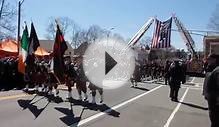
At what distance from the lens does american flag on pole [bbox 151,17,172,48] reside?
4578cm

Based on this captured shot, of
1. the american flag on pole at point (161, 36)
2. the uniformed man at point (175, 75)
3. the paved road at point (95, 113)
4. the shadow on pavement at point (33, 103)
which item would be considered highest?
the american flag on pole at point (161, 36)

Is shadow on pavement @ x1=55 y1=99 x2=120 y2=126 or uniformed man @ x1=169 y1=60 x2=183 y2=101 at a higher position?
uniformed man @ x1=169 y1=60 x2=183 y2=101

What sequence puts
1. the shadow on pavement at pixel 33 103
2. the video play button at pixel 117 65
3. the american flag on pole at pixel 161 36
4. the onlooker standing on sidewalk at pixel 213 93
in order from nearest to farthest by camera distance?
1. the onlooker standing on sidewalk at pixel 213 93
2. the shadow on pavement at pixel 33 103
3. the video play button at pixel 117 65
4. the american flag on pole at pixel 161 36


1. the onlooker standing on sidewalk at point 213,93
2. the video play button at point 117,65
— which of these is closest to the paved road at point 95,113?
the onlooker standing on sidewalk at point 213,93

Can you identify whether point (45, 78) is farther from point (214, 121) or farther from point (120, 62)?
point (120, 62)

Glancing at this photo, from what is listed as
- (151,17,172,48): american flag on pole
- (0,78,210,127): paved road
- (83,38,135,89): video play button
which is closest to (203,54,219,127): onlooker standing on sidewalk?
(0,78,210,127): paved road

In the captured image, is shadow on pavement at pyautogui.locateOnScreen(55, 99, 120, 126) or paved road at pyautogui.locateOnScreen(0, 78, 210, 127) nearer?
paved road at pyautogui.locateOnScreen(0, 78, 210, 127)

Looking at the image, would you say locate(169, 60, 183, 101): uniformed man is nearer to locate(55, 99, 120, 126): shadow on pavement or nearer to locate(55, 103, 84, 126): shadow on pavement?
locate(55, 99, 120, 126): shadow on pavement

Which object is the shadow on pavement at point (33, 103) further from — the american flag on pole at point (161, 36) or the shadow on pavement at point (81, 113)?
the american flag on pole at point (161, 36)

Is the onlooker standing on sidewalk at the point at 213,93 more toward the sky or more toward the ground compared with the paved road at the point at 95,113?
more toward the sky

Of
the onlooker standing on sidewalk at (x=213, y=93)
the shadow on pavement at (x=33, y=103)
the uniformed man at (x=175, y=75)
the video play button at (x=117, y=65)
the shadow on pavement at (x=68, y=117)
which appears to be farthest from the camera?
the video play button at (x=117, y=65)

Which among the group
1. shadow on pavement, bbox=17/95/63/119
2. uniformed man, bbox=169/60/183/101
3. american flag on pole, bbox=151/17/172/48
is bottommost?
shadow on pavement, bbox=17/95/63/119

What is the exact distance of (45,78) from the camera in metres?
19.4

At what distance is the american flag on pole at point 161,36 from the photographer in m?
45.8
